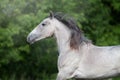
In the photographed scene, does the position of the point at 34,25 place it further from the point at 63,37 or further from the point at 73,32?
the point at 73,32

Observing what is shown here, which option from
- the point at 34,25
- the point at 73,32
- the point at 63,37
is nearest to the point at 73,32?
the point at 73,32

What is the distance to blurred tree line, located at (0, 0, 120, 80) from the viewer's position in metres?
15.5

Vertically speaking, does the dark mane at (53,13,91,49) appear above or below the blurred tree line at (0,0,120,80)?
above

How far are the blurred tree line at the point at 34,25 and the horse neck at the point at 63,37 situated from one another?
541 cm

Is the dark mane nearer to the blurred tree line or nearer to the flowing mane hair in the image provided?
the flowing mane hair

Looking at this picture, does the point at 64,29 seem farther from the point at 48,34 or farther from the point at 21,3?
the point at 21,3

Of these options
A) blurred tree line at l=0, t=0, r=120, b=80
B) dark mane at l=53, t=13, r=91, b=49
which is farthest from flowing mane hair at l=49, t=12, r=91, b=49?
blurred tree line at l=0, t=0, r=120, b=80

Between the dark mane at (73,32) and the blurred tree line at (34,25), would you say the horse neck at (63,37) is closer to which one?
the dark mane at (73,32)

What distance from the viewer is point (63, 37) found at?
9938mm

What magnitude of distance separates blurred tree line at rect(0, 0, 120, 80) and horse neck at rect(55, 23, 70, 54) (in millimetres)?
5411

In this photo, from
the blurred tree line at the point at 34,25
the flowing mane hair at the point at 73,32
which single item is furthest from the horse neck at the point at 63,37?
the blurred tree line at the point at 34,25

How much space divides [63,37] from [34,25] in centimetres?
581

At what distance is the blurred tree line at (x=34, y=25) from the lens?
1546 cm

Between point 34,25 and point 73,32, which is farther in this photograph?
point 34,25
